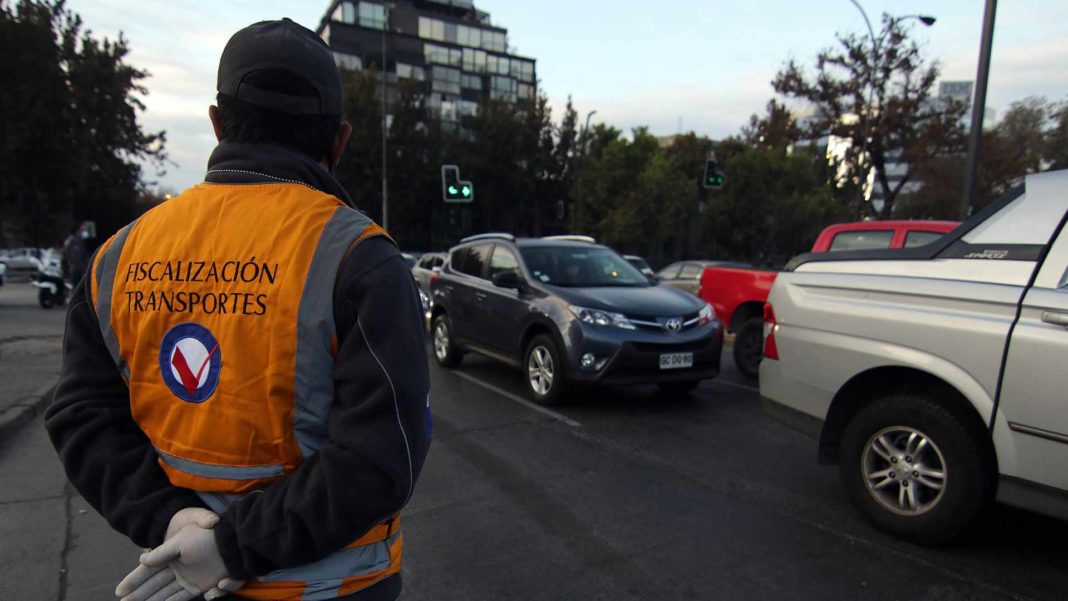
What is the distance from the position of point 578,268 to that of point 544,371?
1.34 meters

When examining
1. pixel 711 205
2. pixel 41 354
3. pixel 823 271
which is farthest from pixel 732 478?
pixel 711 205

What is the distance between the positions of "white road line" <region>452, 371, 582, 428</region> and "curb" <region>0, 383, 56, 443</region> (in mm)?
4223

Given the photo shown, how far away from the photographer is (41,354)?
333 inches

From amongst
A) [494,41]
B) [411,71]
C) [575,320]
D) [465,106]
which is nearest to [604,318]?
[575,320]

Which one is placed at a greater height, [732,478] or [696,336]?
[696,336]

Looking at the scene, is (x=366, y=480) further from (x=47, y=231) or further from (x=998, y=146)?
(x=47, y=231)

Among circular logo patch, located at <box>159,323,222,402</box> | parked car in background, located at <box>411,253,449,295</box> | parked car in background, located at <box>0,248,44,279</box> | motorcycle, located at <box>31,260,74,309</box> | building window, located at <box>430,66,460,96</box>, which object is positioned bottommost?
parked car in background, located at <box>0,248,44,279</box>

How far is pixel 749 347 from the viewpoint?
8102 mm

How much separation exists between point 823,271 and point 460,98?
62.5m

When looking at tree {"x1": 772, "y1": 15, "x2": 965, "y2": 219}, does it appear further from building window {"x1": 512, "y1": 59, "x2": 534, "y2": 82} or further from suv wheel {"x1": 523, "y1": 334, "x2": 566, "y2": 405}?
building window {"x1": 512, "y1": 59, "x2": 534, "y2": 82}

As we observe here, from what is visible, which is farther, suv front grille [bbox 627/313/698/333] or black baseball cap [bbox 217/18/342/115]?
suv front grille [bbox 627/313/698/333]

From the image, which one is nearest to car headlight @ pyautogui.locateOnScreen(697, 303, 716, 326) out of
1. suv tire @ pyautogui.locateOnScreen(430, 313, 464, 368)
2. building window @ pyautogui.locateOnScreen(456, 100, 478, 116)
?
suv tire @ pyautogui.locateOnScreen(430, 313, 464, 368)

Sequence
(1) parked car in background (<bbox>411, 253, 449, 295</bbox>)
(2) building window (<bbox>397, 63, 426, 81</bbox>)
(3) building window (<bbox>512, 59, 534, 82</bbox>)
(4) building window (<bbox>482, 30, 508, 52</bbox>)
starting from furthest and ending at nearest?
(3) building window (<bbox>512, 59, 534, 82</bbox>), (4) building window (<bbox>482, 30, 508, 52</bbox>), (2) building window (<bbox>397, 63, 426, 81</bbox>), (1) parked car in background (<bbox>411, 253, 449, 295</bbox>)

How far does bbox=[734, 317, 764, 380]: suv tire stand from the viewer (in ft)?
26.3
